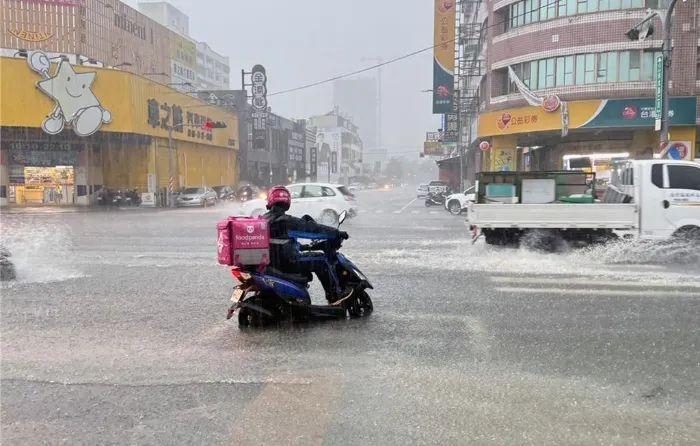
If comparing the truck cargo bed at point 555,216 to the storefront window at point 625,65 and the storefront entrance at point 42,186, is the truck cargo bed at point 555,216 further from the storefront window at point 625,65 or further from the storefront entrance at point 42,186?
the storefront entrance at point 42,186

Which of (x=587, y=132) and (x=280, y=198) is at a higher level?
(x=587, y=132)

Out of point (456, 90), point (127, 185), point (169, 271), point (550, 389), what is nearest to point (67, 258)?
point (169, 271)

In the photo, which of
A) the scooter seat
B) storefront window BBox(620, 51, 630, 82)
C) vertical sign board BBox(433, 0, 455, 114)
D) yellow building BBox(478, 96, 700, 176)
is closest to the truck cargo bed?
the scooter seat

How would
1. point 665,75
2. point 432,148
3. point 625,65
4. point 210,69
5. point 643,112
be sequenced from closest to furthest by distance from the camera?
point 665,75, point 643,112, point 625,65, point 432,148, point 210,69

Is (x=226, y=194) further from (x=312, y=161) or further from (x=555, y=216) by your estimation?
(x=555, y=216)

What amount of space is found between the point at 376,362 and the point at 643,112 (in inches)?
1040

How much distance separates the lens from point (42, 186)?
3775cm

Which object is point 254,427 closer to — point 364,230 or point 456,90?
point 364,230

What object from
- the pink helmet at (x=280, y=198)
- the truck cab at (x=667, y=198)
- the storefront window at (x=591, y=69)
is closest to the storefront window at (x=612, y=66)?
the storefront window at (x=591, y=69)

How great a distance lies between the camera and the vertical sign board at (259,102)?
48.1 m

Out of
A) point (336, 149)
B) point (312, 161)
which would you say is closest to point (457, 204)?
point (312, 161)

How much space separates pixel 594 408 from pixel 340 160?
11155 cm

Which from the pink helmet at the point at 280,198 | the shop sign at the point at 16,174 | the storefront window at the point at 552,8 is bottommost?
the pink helmet at the point at 280,198

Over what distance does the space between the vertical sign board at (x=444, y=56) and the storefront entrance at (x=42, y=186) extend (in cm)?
2528
